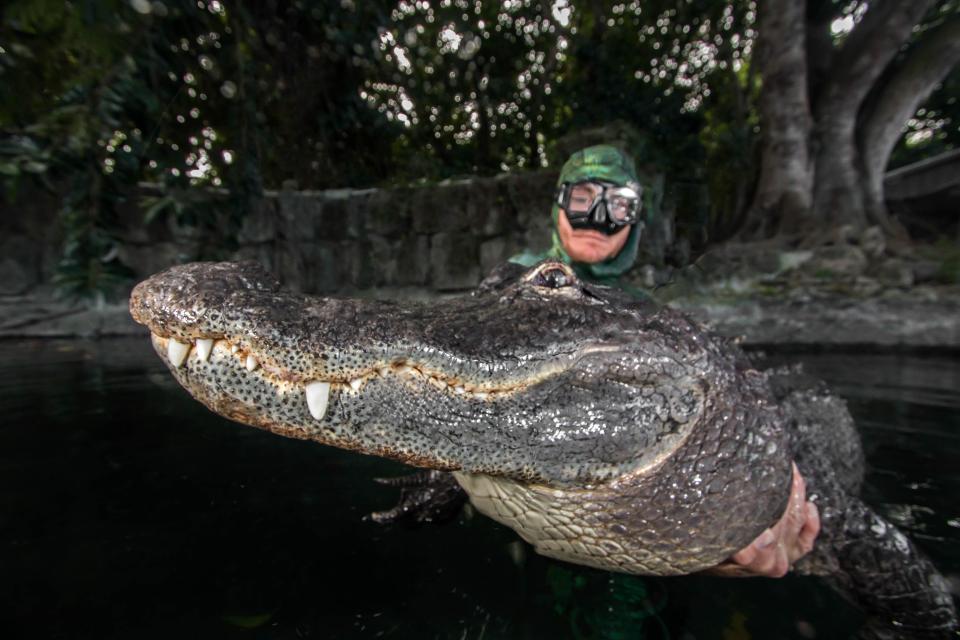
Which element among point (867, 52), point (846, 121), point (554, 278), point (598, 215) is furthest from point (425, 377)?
point (867, 52)

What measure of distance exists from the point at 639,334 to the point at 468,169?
8.94 meters

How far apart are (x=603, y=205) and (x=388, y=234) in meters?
6.52

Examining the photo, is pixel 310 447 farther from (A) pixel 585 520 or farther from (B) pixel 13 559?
(A) pixel 585 520

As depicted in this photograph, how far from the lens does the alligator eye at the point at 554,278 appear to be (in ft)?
4.46

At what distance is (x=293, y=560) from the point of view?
1643 millimetres

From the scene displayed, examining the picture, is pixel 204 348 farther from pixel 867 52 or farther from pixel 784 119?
pixel 867 52

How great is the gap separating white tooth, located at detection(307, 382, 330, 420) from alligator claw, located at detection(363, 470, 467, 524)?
0.97 metres

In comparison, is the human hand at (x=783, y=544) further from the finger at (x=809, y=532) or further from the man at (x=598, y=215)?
the man at (x=598, y=215)

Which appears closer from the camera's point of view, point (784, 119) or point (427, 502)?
point (427, 502)

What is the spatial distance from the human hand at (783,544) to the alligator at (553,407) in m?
0.04

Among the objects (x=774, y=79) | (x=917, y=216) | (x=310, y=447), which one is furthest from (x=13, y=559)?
(x=917, y=216)

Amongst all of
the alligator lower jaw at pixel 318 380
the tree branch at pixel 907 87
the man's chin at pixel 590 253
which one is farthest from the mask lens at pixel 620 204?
the tree branch at pixel 907 87

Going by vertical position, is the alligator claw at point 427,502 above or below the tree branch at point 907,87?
below

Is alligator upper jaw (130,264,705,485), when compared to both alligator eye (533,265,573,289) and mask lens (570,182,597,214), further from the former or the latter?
mask lens (570,182,597,214)
